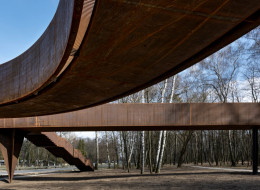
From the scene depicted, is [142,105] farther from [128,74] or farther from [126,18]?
[126,18]

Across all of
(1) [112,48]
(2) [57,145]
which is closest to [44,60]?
(1) [112,48]

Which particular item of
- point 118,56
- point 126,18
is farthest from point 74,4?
point 118,56

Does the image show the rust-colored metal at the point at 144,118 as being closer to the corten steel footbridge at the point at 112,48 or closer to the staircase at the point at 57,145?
the staircase at the point at 57,145

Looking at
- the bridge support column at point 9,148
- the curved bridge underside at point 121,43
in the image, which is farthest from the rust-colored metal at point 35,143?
the curved bridge underside at point 121,43

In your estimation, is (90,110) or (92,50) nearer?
(92,50)

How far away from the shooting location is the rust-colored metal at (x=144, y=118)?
1792 centimetres

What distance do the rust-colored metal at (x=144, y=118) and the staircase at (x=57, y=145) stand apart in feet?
13.4

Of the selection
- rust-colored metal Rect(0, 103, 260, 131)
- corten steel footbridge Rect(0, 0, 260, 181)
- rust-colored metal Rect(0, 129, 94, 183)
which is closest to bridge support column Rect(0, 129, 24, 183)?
rust-colored metal Rect(0, 129, 94, 183)

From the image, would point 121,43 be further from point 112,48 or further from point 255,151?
point 255,151

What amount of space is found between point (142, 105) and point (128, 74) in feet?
36.7

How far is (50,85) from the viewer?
819 cm

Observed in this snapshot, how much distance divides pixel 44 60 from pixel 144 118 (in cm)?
1136

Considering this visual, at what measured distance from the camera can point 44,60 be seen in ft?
24.3

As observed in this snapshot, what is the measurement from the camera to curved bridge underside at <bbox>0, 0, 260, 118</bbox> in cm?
418
